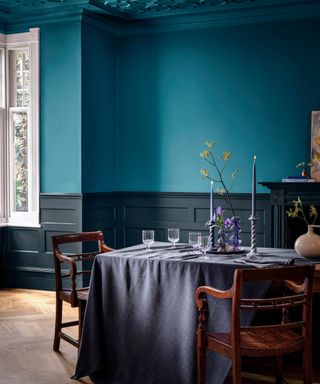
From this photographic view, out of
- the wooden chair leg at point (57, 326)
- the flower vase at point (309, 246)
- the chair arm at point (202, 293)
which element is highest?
the flower vase at point (309, 246)

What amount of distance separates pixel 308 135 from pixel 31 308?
3295mm

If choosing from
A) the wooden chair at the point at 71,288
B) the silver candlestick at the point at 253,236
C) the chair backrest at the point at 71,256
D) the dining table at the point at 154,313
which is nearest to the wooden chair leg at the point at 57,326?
the wooden chair at the point at 71,288

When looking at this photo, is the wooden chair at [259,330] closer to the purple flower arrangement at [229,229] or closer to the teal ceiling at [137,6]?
the purple flower arrangement at [229,229]

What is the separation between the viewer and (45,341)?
5109 millimetres

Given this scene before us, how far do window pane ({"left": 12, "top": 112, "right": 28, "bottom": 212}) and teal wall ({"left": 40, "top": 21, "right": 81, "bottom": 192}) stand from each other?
0.32 metres

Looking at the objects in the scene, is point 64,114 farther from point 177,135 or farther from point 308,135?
point 308,135

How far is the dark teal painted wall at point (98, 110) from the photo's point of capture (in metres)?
7.21

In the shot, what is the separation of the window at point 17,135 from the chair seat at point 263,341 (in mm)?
4404

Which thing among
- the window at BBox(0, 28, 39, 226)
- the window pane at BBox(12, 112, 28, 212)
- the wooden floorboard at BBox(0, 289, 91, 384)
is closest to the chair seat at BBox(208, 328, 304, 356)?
the wooden floorboard at BBox(0, 289, 91, 384)

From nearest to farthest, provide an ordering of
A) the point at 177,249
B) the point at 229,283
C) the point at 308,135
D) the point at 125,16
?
the point at 229,283, the point at 177,249, the point at 308,135, the point at 125,16

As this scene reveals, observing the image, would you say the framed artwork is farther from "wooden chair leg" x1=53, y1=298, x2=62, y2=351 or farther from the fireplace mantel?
"wooden chair leg" x1=53, y1=298, x2=62, y2=351

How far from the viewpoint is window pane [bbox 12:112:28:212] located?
7.58m

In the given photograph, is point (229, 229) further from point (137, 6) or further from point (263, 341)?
point (137, 6)

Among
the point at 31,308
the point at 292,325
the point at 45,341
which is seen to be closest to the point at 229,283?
the point at 292,325
